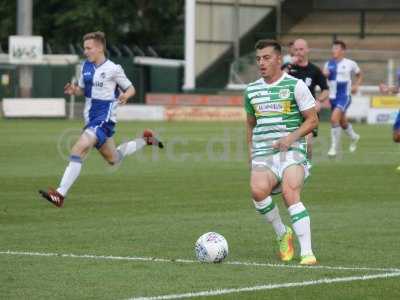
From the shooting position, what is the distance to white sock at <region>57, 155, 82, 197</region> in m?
16.2

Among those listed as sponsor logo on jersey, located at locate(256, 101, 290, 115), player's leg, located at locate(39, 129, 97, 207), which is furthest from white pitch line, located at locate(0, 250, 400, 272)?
player's leg, located at locate(39, 129, 97, 207)

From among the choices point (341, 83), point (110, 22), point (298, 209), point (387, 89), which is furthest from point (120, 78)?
point (110, 22)

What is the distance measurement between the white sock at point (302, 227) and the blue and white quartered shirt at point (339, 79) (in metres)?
17.2

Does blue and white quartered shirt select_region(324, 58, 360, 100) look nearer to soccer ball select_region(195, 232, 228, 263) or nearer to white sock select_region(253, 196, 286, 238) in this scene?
white sock select_region(253, 196, 286, 238)

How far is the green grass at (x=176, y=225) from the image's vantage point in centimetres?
964

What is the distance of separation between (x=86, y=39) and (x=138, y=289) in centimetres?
807

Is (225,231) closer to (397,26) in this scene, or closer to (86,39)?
(86,39)

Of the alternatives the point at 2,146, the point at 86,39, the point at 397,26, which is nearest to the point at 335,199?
the point at 86,39

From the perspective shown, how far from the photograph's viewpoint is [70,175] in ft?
53.6

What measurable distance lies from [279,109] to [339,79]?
17.0 metres

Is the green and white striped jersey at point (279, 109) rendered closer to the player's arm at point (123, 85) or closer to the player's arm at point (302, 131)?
the player's arm at point (302, 131)

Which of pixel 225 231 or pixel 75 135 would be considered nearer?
pixel 225 231

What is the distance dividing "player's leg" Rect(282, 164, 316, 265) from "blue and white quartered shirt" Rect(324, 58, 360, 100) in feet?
55.8

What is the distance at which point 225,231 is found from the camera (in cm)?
1334
